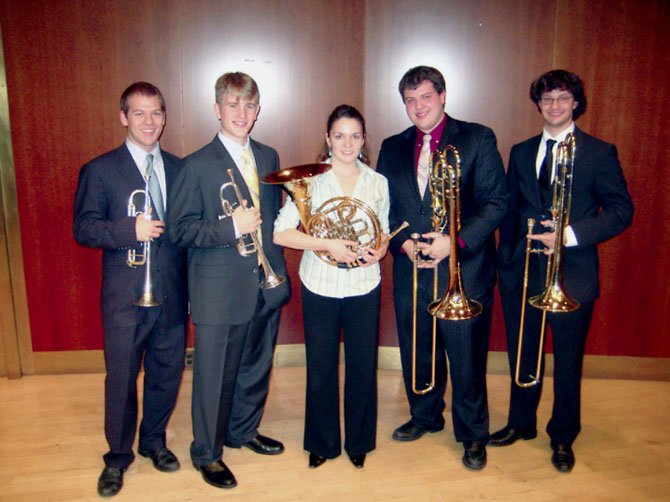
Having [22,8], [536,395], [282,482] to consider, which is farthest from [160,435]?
[22,8]

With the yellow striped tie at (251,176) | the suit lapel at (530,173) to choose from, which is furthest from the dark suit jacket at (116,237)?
the suit lapel at (530,173)

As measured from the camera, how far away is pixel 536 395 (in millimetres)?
3236

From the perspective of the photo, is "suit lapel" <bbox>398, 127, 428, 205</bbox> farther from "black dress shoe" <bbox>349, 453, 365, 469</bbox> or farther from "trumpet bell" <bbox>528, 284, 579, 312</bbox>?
"black dress shoe" <bbox>349, 453, 365, 469</bbox>

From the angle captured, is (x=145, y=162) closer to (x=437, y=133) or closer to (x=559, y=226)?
(x=437, y=133)

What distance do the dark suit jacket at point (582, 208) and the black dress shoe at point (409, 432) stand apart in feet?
3.53

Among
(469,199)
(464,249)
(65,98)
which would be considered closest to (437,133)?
(469,199)

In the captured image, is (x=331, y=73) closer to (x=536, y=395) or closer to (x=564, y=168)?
(x=564, y=168)

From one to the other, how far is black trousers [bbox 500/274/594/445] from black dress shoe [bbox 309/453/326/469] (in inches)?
47.1

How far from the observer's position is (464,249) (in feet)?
9.41

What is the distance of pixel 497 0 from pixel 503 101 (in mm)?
729

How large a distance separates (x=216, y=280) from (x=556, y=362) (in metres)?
1.94

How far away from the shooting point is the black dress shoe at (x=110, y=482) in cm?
278

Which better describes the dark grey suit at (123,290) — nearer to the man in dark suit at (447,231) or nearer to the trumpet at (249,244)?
the trumpet at (249,244)

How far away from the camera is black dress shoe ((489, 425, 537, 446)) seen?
10.6 ft
